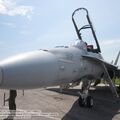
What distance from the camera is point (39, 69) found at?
7.23 metres

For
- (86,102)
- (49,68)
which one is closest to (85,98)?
(86,102)

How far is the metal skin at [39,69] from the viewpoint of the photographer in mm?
6709

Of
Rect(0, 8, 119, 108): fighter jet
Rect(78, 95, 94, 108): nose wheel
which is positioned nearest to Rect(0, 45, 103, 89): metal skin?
Rect(0, 8, 119, 108): fighter jet

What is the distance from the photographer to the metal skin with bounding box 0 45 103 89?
671 centimetres

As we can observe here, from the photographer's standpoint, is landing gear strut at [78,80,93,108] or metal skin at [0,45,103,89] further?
landing gear strut at [78,80,93,108]

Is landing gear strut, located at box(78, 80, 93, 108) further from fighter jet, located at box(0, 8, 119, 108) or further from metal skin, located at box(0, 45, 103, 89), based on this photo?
metal skin, located at box(0, 45, 103, 89)

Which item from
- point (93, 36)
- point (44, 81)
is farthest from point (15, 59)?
point (93, 36)

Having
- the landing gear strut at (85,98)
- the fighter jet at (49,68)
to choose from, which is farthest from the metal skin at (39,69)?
the landing gear strut at (85,98)

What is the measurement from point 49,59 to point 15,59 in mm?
→ 1162

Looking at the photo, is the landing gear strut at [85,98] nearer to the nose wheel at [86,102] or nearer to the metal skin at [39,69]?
the nose wheel at [86,102]

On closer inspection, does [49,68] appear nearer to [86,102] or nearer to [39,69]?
→ [39,69]

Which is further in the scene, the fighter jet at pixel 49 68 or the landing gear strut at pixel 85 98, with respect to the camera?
the landing gear strut at pixel 85 98

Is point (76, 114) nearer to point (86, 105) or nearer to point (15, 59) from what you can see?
point (86, 105)

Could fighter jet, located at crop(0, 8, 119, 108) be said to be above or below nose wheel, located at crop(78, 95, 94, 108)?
above
